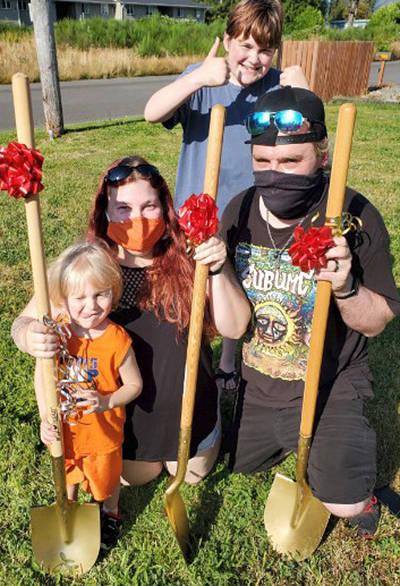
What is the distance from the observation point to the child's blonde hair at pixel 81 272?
6.73ft

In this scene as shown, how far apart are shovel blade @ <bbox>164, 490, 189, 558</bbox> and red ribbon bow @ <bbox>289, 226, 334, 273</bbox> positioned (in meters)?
1.30

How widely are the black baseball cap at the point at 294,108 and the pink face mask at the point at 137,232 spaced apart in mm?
540

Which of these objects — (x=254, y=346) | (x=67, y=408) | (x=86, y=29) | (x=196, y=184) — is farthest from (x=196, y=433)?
(x=86, y=29)

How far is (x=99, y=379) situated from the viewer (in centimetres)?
219

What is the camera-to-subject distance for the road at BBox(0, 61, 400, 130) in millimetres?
12859

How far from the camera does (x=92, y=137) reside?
10.6 metres

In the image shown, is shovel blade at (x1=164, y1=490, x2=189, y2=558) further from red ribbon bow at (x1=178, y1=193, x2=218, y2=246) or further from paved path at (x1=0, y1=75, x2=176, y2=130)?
paved path at (x1=0, y1=75, x2=176, y2=130)

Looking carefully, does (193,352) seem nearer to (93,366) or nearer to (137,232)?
(93,366)

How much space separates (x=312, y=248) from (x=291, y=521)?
1.44m

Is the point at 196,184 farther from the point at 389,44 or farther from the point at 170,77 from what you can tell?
the point at 389,44

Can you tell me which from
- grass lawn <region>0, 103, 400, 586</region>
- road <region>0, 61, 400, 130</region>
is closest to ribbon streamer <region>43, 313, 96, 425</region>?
grass lawn <region>0, 103, 400, 586</region>

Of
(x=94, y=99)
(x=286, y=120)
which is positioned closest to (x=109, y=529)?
(x=286, y=120)

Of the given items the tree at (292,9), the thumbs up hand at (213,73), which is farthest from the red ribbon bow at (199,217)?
the tree at (292,9)

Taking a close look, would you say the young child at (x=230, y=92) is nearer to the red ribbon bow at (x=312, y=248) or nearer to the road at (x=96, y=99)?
the red ribbon bow at (x=312, y=248)
